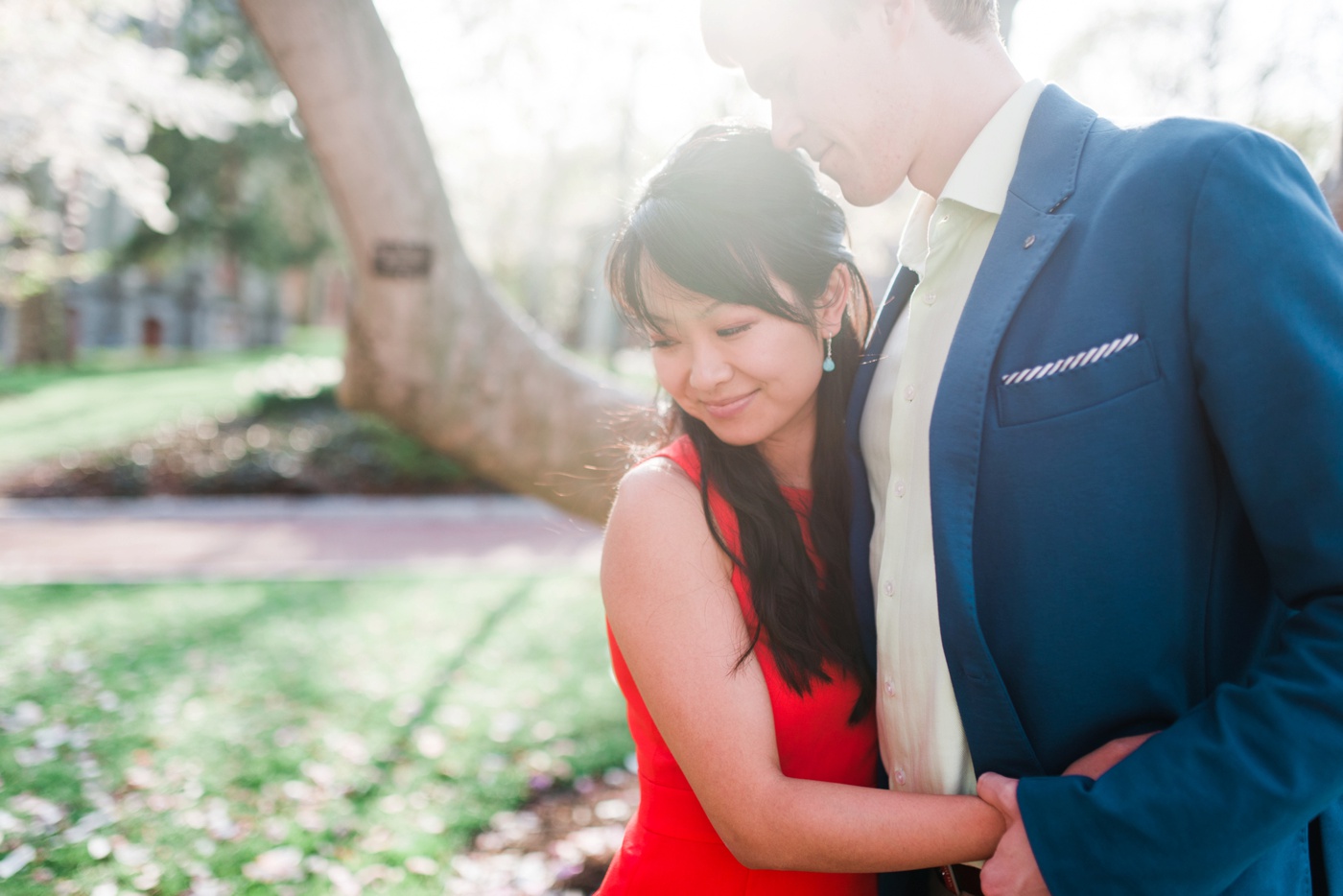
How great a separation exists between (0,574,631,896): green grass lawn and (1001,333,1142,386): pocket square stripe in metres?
3.60

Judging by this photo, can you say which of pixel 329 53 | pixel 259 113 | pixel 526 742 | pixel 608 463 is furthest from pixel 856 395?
pixel 259 113

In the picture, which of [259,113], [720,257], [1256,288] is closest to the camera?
[1256,288]

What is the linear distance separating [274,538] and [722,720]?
33.9 ft

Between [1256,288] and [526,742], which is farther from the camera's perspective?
[526,742]

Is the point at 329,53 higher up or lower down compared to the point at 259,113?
lower down

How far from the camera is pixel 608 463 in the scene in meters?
3.12

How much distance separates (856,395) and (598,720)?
14.6 ft

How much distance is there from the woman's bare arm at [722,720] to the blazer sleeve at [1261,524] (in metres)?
0.28

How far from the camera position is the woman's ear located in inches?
73.9

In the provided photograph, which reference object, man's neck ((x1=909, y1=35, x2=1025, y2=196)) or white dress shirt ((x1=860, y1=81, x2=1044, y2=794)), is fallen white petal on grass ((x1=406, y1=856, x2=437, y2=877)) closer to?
white dress shirt ((x1=860, y1=81, x2=1044, y2=794))

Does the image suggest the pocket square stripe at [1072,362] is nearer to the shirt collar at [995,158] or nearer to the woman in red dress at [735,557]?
the shirt collar at [995,158]

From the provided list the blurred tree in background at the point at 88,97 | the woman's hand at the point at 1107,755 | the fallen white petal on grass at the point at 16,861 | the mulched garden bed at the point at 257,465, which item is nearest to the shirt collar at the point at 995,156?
A: the woman's hand at the point at 1107,755

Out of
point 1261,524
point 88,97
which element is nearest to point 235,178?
point 88,97

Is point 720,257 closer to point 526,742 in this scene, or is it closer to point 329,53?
point 329,53
